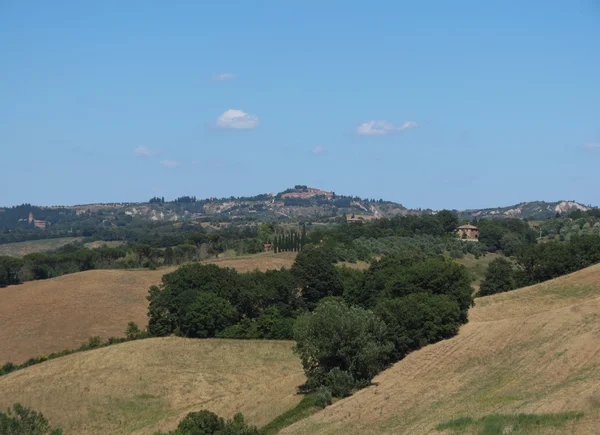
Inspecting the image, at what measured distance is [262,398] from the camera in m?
61.6

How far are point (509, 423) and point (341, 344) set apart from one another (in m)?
24.9

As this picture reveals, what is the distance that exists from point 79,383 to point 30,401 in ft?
18.0

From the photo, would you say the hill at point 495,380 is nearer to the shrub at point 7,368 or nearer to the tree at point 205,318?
the tree at point 205,318

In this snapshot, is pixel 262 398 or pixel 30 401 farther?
pixel 30 401

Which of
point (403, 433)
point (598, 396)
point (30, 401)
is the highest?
point (598, 396)

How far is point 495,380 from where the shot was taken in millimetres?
51000

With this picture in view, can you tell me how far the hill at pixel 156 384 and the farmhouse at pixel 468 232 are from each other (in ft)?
361

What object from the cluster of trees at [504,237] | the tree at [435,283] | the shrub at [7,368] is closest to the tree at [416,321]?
the tree at [435,283]

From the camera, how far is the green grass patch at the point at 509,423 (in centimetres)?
3431

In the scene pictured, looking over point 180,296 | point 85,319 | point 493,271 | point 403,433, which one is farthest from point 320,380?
point 85,319

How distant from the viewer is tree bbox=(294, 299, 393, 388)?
59.5 m

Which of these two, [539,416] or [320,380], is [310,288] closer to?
[320,380]

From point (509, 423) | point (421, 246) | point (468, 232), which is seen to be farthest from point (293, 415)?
point (468, 232)

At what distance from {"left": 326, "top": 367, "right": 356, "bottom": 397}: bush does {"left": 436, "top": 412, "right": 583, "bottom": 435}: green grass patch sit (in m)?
18.8
